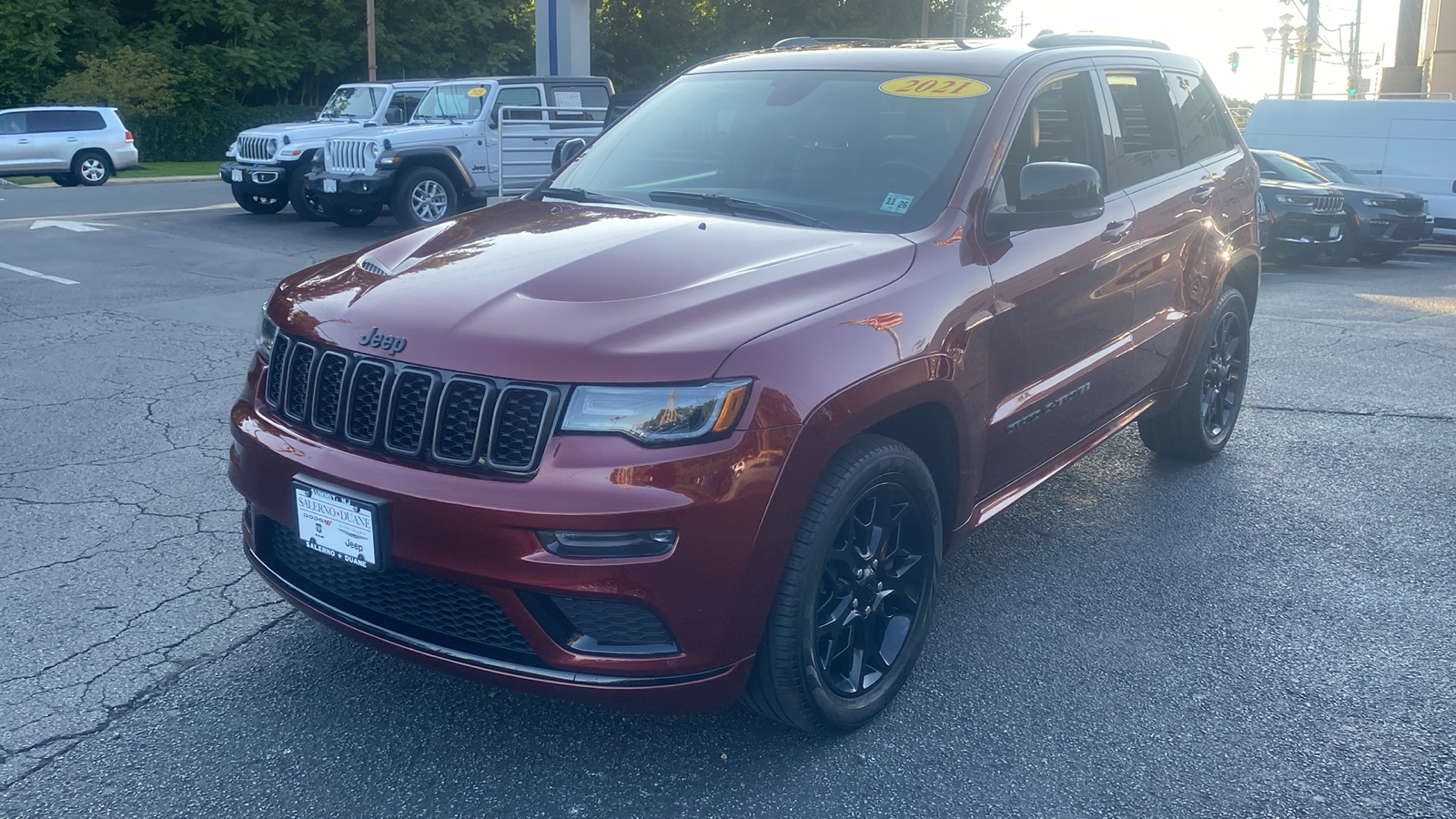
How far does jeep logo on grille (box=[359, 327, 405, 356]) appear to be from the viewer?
277 centimetres

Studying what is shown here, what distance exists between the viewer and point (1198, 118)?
521 centimetres

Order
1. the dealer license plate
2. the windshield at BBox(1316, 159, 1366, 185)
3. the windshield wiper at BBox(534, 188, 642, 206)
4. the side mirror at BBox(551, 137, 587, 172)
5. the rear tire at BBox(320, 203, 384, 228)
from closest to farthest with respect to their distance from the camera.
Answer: the dealer license plate
the windshield wiper at BBox(534, 188, 642, 206)
the side mirror at BBox(551, 137, 587, 172)
the rear tire at BBox(320, 203, 384, 228)
the windshield at BBox(1316, 159, 1366, 185)

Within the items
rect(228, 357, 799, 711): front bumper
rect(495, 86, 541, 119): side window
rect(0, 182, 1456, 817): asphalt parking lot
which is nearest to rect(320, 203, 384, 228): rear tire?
rect(495, 86, 541, 119): side window

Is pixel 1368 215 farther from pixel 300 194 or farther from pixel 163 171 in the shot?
pixel 163 171

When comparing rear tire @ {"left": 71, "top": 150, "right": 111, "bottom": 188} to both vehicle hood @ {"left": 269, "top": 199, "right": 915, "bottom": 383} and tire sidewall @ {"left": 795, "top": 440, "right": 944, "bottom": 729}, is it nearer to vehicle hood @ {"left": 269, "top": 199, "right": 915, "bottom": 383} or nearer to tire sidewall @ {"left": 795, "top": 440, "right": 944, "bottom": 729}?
vehicle hood @ {"left": 269, "top": 199, "right": 915, "bottom": 383}

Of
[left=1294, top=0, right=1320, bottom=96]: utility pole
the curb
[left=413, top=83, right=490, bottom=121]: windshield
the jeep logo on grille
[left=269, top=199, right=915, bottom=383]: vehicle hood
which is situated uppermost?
[left=1294, top=0, right=1320, bottom=96]: utility pole

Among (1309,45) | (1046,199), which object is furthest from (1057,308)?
(1309,45)

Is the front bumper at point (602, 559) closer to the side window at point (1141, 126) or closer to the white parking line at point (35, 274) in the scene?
the side window at point (1141, 126)

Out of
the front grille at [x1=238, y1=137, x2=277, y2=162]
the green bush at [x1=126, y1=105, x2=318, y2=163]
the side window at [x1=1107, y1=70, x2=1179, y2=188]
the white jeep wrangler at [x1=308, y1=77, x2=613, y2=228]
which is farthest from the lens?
the green bush at [x1=126, y1=105, x2=318, y2=163]

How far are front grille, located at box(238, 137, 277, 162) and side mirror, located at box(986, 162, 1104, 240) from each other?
589 inches

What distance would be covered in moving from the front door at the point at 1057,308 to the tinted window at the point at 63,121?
959 inches

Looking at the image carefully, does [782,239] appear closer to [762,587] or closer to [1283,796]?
[762,587]

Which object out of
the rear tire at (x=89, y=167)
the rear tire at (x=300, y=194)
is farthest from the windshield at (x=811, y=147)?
the rear tire at (x=89, y=167)

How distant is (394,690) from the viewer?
3316 mm
